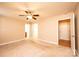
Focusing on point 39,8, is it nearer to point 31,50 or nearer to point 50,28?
point 50,28

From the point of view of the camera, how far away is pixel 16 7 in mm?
2912

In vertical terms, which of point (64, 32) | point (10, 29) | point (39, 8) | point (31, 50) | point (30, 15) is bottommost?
point (31, 50)

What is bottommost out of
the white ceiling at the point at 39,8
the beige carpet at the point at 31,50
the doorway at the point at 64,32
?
the beige carpet at the point at 31,50

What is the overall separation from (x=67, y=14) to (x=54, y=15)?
0.49 meters

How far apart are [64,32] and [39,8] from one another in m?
1.60

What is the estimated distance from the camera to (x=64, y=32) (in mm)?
3793

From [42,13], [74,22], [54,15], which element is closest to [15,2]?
[42,13]

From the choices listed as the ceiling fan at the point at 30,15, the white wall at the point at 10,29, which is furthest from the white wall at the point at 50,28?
the white wall at the point at 10,29

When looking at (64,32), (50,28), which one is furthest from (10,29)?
(64,32)

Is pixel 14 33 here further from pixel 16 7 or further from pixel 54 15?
pixel 54 15

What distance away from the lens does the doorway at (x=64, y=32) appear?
3.49m

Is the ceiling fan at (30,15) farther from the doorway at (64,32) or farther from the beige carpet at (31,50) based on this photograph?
the doorway at (64,32)

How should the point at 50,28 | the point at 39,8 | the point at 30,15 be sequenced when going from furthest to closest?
the point at 50,28
the point at 30,15
the point at 39,8

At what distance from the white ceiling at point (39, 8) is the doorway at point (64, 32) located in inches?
23.2
